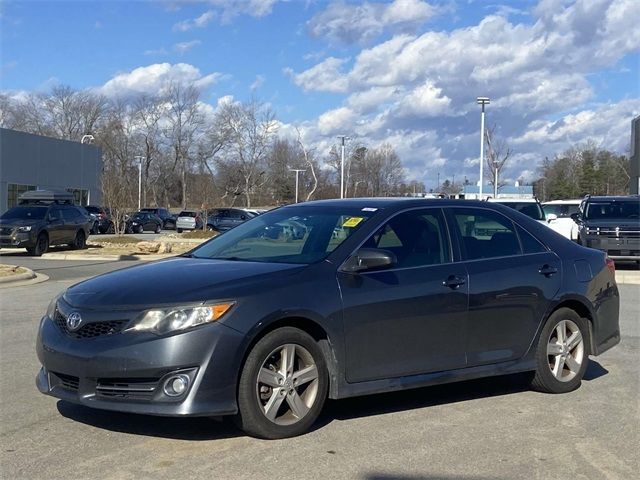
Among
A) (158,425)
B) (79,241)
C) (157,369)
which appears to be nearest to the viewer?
(157,369)

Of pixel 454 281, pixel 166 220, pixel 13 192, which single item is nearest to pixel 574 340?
pixel 454 281

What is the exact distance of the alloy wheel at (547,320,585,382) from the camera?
663 centimetres

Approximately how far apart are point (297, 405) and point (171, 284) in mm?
1157

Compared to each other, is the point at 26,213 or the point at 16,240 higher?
the point at 26,213

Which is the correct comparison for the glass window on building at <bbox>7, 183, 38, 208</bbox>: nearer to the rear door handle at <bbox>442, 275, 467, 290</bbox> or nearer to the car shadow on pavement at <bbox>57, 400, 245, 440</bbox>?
the car shadow on pavement at <bbox>57, 400, 245, 440</bbox>

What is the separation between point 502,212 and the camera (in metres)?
6.84

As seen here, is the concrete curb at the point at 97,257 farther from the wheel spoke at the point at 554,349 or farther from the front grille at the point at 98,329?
the front grille at the point at 98,329

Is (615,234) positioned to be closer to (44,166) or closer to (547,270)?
(547,270)

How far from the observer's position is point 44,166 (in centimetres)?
5006

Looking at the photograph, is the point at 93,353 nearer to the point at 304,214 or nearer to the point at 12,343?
the point at 304,214

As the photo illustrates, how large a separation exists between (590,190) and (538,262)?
8120 centimetres

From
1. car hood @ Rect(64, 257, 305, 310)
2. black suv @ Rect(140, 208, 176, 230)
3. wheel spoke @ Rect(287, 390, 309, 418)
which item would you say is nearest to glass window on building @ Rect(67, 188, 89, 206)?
black suv @ Rect(140, 208, 176, 230)

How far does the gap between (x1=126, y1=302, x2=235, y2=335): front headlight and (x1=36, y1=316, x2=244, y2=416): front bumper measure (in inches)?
1.7

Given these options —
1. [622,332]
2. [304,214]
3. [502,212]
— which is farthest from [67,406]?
[622,332]
